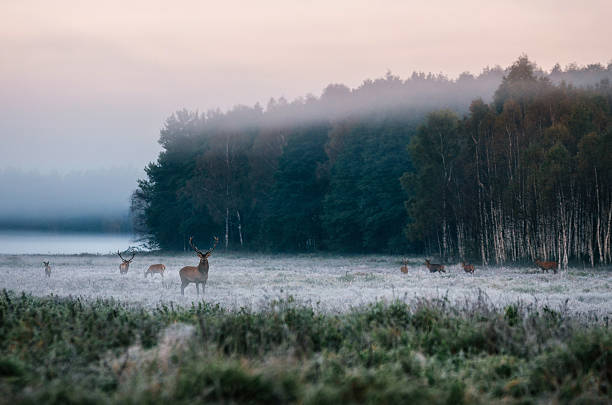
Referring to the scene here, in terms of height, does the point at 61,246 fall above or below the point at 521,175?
below

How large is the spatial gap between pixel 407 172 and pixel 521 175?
12.3 metres

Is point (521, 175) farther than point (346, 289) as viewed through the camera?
Yes

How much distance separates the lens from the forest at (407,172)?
2981 cm

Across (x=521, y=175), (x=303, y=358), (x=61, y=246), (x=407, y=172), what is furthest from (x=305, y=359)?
(x=61, y=246)

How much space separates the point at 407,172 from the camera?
43.4 m

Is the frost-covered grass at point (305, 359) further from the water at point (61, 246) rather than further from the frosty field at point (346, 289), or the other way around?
the water at point (61, 246)

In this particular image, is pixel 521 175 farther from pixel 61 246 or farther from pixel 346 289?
pixel 61 246

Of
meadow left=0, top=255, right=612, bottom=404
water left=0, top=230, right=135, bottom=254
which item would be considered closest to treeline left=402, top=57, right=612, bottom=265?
meadow left=0, top=255, right=612, bottom=404

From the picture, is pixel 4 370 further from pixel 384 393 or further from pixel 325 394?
pixel 384 393

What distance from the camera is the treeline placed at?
92.2ft

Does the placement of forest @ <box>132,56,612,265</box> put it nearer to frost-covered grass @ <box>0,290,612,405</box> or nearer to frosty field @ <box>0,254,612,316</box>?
frosty field @ <box>0,254,612,316</box>

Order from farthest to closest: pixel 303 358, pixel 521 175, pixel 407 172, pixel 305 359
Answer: pixel 407 172 → pixel 521 175 → pixel 303 358 → pixel 305 359

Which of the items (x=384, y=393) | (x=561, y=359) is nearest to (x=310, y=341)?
(x=384, y=393)

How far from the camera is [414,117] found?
2066 inches
